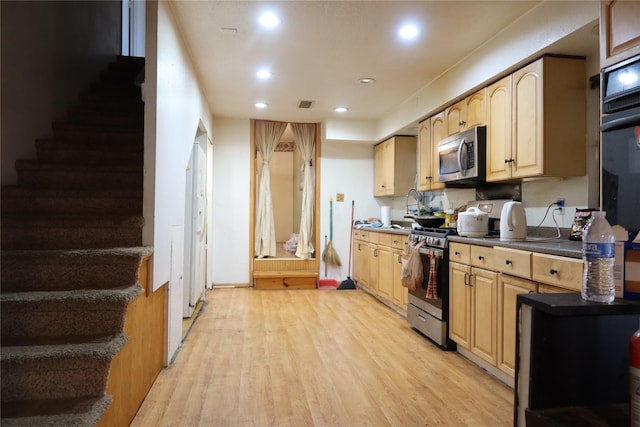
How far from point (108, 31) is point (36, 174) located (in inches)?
94.8

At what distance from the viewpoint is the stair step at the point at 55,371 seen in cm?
154

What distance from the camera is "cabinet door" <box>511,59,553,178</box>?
258 cm

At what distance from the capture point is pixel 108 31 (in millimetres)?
4203

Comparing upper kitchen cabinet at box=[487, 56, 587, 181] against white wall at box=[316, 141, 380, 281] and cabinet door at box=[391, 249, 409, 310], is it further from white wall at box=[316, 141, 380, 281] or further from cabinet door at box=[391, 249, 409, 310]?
white wall at box=[316, 141, 380, 281]

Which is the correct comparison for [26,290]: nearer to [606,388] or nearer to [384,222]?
[606,388]

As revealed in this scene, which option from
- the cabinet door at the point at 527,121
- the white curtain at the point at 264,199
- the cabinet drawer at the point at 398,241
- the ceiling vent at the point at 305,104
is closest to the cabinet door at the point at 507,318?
the cabinet door at the point at 527,121

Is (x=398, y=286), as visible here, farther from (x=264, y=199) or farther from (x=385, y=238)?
(x=264, y=199)

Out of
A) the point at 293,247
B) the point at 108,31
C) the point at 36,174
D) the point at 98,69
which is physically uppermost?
the point at 108,31

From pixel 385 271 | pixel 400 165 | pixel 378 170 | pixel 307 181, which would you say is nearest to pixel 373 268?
pixel 385 271

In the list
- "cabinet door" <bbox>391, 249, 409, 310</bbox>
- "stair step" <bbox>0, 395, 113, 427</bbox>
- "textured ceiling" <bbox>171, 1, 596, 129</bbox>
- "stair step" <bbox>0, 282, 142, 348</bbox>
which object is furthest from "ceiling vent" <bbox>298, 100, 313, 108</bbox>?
"stair step" <bbox>0, 395, 113, 427</bbox>

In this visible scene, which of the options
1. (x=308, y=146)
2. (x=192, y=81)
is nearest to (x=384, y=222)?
(x=308, y=146)

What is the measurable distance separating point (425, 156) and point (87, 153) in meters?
3.28

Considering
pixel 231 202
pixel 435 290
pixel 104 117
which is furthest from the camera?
pixel 231 202

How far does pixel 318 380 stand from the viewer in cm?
242
